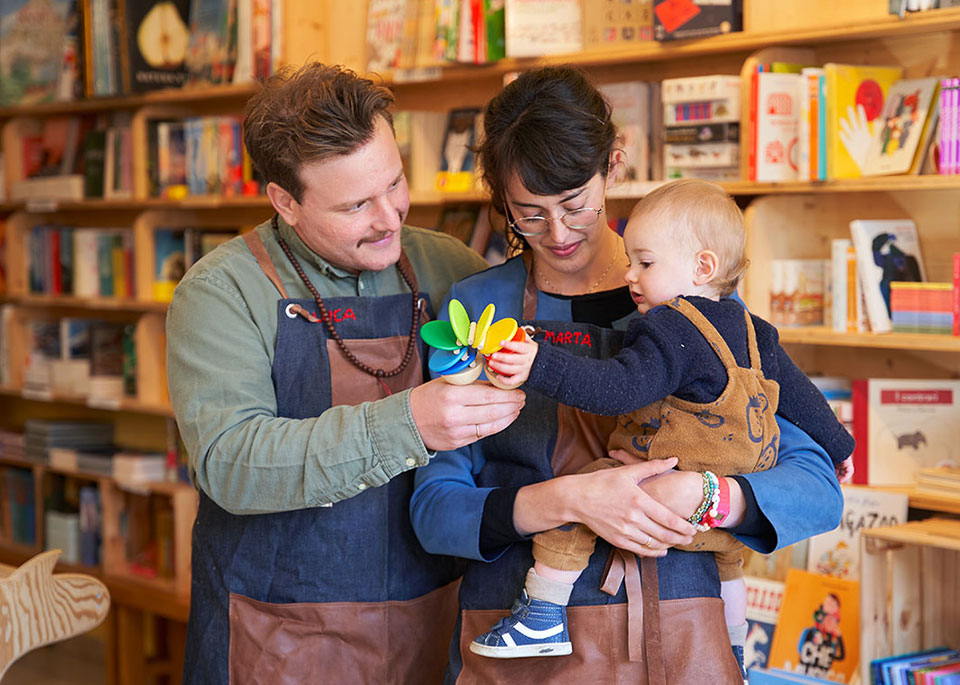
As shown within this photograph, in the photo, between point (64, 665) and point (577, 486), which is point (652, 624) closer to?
point (577, 486)

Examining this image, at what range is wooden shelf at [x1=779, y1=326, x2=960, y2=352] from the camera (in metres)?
2.68

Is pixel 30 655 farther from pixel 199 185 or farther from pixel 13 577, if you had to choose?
pixel 13 577

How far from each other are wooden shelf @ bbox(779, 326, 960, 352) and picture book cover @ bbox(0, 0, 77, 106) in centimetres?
344

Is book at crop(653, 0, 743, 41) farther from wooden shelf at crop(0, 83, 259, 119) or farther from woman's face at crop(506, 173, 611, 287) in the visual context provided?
wooden shelf at crop(0, 83, 259, 119)

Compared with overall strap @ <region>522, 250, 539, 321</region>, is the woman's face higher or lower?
higher

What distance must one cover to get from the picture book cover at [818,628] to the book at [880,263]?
2.35 feet

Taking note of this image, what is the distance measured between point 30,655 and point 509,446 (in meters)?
4.26

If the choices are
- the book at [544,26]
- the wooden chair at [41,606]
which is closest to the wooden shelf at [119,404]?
the wooden chair at [41,606]

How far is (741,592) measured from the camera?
1.71 meters

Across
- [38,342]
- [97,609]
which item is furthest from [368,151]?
[38,342]

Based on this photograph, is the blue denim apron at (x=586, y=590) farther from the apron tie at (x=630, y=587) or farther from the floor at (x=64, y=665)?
the floor at (x=64, y=665)

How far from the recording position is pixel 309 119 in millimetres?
1767

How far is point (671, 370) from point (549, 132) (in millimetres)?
425

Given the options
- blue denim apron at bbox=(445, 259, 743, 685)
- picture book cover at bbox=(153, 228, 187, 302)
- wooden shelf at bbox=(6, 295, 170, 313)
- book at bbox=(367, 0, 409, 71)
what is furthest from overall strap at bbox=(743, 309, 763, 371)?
picture book cover at bbox=(153, 228, 187, 302)
